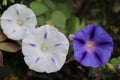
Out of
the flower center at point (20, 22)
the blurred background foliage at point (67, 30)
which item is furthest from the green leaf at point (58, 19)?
the flower center at point (20, 22)

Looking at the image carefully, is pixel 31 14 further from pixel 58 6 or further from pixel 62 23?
pixel 58 6

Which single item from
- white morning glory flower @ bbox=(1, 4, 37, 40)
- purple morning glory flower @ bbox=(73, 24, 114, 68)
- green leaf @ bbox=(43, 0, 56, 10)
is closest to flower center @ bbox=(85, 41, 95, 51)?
purple morning glory flower @ bbox=(73, 24, 114, 68)

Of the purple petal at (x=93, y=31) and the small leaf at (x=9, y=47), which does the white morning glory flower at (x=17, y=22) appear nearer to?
the small leaf at (x=9, y=47)

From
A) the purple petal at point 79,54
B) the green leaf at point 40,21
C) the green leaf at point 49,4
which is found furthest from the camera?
the green leaf at point 49,4

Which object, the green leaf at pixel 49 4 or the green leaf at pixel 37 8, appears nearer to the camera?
the green leaf at pixel 37 8

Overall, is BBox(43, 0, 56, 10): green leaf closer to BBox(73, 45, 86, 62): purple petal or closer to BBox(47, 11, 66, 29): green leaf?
BBox(47, 11, 66, 29): green leaf

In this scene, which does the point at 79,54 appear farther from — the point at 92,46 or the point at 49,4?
the point at 49,4

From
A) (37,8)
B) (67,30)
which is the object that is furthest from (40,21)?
(67,30)
